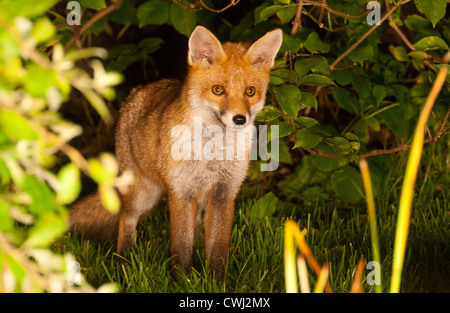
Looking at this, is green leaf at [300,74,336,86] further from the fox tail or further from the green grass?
the fox tail

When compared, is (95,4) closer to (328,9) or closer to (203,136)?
(203,136)

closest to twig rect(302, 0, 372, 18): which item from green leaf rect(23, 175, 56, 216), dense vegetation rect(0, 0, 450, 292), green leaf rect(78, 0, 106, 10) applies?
dense vegetation rect(0, 0, 450, 292)

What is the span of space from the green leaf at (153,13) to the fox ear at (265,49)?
3.74ft

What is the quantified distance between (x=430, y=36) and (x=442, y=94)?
0.99 m

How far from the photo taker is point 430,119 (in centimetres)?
412

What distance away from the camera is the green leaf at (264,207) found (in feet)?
13.4

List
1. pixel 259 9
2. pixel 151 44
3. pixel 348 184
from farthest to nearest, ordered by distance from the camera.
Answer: pixel 151 44, pixel 348 184, pixel 259 9

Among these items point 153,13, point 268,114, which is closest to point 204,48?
point 268,114

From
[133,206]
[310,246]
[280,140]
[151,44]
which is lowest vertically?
A: [310,246]

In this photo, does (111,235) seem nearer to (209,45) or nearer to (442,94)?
(209,45)

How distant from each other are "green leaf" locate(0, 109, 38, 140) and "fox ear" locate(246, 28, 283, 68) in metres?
1.87

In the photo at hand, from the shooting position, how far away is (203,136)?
3.26 m

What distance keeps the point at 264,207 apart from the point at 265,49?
4.25 ft

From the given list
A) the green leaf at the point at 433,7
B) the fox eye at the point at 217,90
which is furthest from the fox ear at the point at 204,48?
the green leaf at the point at 433,7
